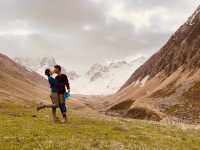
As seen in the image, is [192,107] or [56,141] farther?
[192,107]

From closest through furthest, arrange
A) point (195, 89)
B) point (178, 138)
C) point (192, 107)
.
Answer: point (178, 138) < point (192, 107) < point (195, 89)

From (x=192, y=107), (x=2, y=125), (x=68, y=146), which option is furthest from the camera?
(x=192, y=107)

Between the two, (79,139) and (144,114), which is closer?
(79,139)

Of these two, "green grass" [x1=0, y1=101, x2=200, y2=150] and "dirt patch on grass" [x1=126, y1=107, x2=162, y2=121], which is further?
"dirt patch on grass" [x1=126, y1=107, x2=162, y2=121]

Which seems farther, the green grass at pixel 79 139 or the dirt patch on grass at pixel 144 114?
the dirt patch on grass at pixel 144 114

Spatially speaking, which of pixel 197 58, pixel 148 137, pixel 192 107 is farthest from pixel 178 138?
pixel 197 58

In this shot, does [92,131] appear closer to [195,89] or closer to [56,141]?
[56,141]

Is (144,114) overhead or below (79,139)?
overhead

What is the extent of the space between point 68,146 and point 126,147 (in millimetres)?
3329

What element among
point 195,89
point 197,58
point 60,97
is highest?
point 197,58

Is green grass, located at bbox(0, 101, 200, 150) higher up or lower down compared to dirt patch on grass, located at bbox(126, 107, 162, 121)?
lower down

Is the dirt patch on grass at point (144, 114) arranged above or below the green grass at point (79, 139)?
above

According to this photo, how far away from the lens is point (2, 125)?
2817 cm

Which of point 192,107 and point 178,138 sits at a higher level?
point 192,107
